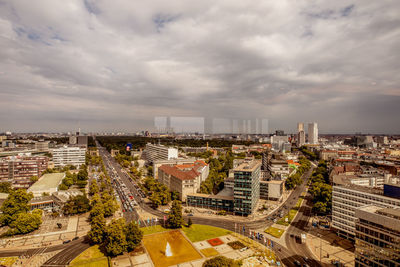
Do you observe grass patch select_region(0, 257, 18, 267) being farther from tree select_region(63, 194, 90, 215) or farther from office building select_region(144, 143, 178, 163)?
office building select_region(144, 143, 178, 163)

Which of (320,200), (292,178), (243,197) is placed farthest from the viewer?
(292,178)

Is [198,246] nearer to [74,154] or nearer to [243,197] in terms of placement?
[243,197]

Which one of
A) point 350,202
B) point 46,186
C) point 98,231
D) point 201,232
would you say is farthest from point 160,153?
point 350,202

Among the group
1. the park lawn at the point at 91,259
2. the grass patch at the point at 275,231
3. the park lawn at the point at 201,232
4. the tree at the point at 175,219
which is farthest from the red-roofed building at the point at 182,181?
the park lawn at the point at 91,259

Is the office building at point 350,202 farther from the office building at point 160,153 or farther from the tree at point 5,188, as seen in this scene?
the tree at point 5,188

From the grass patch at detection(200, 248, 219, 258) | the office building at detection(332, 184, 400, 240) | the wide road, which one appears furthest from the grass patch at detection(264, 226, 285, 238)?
the grass patch at detection(200, 248, 219, 258)

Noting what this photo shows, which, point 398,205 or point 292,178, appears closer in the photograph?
point 398,205

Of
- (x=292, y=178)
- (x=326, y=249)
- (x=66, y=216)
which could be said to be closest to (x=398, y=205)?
(x=326, y=249)

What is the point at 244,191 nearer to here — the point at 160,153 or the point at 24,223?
the point at 24,223
